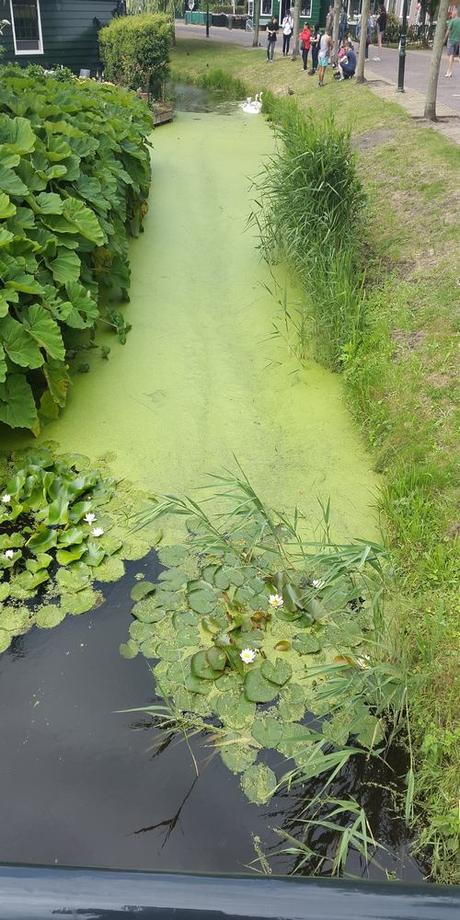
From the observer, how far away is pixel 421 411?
14.3 feet

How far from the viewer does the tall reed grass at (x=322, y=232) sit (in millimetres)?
5199

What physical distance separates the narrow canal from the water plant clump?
11 cm

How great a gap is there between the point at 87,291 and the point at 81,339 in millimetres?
561

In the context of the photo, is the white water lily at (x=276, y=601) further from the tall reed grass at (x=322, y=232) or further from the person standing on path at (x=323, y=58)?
the person standing on path at (x=323, y=58)

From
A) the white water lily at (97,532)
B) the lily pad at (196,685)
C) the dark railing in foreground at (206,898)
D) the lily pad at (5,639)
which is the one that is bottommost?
the lily pad at (196,685)

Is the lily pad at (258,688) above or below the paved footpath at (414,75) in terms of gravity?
below

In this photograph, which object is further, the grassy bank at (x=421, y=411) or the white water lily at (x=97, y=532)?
the white water lily at (x=97, y=532)

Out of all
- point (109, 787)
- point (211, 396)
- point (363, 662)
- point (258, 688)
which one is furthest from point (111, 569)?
point (211, 396)

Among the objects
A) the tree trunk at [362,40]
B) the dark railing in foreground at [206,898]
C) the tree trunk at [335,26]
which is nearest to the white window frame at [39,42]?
the tree trunk at [362,40]

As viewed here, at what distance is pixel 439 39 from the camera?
8695mm

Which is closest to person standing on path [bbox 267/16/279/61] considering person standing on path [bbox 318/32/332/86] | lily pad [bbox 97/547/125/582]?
person standing on path [bbox 318/32/332/86]

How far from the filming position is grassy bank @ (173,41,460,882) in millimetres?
2641

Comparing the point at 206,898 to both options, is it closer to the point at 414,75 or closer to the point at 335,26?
the point at 414,75

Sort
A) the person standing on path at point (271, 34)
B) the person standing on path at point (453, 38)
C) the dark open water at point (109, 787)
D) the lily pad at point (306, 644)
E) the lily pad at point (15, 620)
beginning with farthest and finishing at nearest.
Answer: the person standing on path at point (271, 34)
the person standing on path at point (453, 38)
the lily pad at point (15, 620)
the lily pad at point (306, 644)
the dark open water at point (109, 787)
